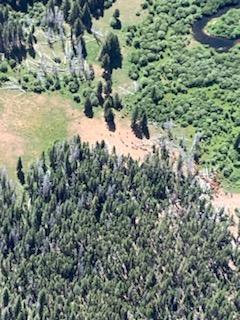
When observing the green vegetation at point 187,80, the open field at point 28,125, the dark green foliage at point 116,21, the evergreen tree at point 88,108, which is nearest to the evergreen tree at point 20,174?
the open field at point 28,125

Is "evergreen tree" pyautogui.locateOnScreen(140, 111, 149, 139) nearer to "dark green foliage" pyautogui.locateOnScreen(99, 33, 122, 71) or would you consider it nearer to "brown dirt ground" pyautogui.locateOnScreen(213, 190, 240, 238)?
"dark green foliage" pyautogui.locateOnScreen(99, 33, 122, 71)

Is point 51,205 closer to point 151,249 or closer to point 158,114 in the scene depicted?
point 151,249

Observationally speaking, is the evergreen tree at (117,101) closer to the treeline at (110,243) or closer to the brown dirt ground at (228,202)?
the treeline at (110,243)

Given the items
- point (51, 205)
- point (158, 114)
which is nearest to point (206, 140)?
point (158, 114)

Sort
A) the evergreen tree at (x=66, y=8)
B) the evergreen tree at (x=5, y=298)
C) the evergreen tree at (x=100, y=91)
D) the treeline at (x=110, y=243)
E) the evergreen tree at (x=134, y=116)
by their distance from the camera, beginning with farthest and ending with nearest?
the evergreen tree at (x=66, y=8) → the evergreen tree at (x=100, y=91) → the evergreen tree at (x=134, y=116) → the treeline at (x=110, y=243) → the evergreen tree at (x=5, y=298)

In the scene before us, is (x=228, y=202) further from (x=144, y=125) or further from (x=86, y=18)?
(x=86, y=18)

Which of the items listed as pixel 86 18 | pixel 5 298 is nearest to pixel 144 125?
pixel 86 18
